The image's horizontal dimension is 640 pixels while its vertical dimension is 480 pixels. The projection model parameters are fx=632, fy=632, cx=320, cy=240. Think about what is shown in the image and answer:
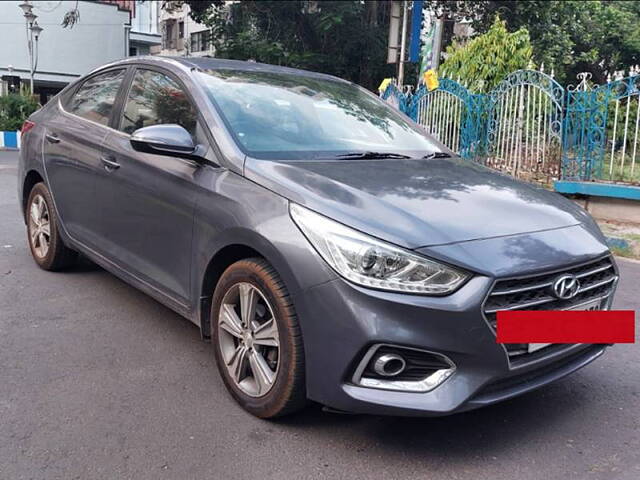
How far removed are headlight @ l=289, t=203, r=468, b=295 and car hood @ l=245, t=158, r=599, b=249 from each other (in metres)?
0.05

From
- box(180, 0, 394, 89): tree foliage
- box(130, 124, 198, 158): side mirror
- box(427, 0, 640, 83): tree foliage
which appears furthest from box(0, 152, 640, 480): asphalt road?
box(180, 0, 394, 89): tree foliage

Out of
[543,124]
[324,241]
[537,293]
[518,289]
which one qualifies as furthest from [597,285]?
[543,124]

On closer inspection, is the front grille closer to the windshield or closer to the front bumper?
the front bumper

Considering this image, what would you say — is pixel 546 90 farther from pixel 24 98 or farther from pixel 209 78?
pixel 24 98

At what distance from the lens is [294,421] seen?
2.76 metres

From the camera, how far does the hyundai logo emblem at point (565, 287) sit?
243 centimetres

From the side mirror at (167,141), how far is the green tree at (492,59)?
824 cm

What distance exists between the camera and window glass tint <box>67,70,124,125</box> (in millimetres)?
4066

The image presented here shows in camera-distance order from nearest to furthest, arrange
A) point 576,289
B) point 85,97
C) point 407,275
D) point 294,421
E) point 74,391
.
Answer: point 407,275 < point 576,289 < point 294,421 < point 74,391 < point 85,97

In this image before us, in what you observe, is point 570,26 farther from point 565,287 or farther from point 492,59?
point 565,287

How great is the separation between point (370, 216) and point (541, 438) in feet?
3.97

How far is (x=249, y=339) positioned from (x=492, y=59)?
961 cm

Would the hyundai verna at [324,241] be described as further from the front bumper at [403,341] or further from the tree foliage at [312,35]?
the tree foliage at [312,35]

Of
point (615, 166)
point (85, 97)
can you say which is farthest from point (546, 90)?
point (85, 97)
